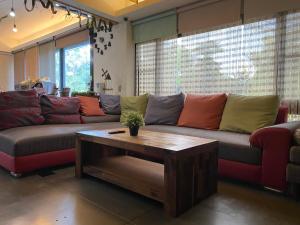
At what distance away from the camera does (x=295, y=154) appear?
184 cm

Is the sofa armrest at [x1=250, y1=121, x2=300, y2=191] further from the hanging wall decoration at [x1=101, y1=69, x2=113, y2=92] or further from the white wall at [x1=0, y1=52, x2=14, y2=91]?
the white wall at [x1=0, y1=52, x2=14, y2=91]

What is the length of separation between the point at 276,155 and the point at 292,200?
0.36 meters

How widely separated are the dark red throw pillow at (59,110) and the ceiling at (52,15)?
1627 mm

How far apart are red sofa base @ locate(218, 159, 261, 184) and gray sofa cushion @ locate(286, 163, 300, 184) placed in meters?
0.23

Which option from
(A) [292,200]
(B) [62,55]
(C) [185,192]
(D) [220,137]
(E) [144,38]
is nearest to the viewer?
(C) [185,192]

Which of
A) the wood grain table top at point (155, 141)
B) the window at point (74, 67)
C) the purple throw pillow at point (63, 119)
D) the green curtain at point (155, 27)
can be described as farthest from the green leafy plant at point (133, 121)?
the window at point (74, 67)

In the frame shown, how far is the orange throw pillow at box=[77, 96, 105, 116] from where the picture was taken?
3.68 m

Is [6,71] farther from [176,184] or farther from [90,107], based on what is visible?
[176,184]

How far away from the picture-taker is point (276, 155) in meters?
1.94

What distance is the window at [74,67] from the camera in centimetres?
568

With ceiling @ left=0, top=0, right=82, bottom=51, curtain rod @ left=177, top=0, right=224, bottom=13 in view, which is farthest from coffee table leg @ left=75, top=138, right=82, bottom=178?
ceiling @ left=0, top=0, right=82, bottom=51

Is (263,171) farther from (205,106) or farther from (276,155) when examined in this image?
(205,106)

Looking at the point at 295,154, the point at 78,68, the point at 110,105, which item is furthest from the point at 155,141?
the point at 78,68

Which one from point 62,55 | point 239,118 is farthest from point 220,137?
point 62,55
